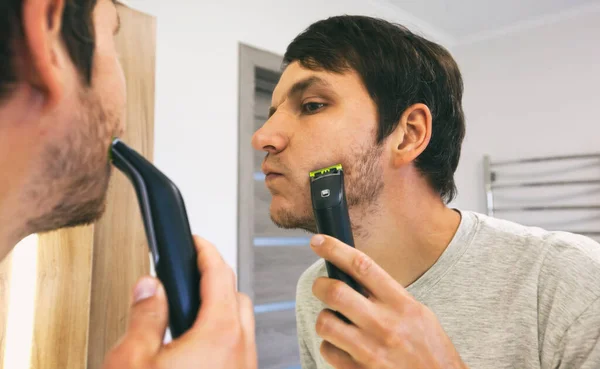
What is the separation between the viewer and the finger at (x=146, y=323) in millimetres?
299

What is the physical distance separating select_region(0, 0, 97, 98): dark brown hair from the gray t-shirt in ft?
2.23

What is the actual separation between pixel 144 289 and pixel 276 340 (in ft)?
4.71

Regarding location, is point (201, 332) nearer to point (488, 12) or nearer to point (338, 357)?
point (338, 357)

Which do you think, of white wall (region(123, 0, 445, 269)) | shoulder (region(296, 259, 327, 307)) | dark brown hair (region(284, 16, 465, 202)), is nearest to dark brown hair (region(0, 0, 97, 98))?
dark brown hair (region(284, 16, 465, 202))

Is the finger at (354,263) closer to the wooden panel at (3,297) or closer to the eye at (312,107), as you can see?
the eye at (312,107)

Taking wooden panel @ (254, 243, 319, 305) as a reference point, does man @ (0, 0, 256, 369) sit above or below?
above

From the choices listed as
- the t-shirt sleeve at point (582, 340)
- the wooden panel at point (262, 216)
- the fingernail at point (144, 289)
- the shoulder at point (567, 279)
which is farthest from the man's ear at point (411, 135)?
the wooden panel at point (262, 216)

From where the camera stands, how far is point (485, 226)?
0.88 m

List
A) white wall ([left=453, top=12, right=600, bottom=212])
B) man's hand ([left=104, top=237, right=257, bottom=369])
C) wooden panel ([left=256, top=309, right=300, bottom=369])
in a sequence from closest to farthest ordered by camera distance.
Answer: man's hand ([left=104, top=237, right=257, bottom=369]) < wooden panel ([left=256, top=309, right=300, bottom=369]) < white wall ([left=453, top=12, right=600, bottom=212])

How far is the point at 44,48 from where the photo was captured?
0.32 meters

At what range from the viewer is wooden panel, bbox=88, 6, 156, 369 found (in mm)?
837

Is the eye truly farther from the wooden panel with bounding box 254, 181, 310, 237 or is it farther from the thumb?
the wooden panel with bounding box 254, 181, 310, 237

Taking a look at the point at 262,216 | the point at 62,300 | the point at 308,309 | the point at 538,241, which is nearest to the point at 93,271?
the point at 62,300

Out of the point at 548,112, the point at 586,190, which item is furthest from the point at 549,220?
the point at 548,112
